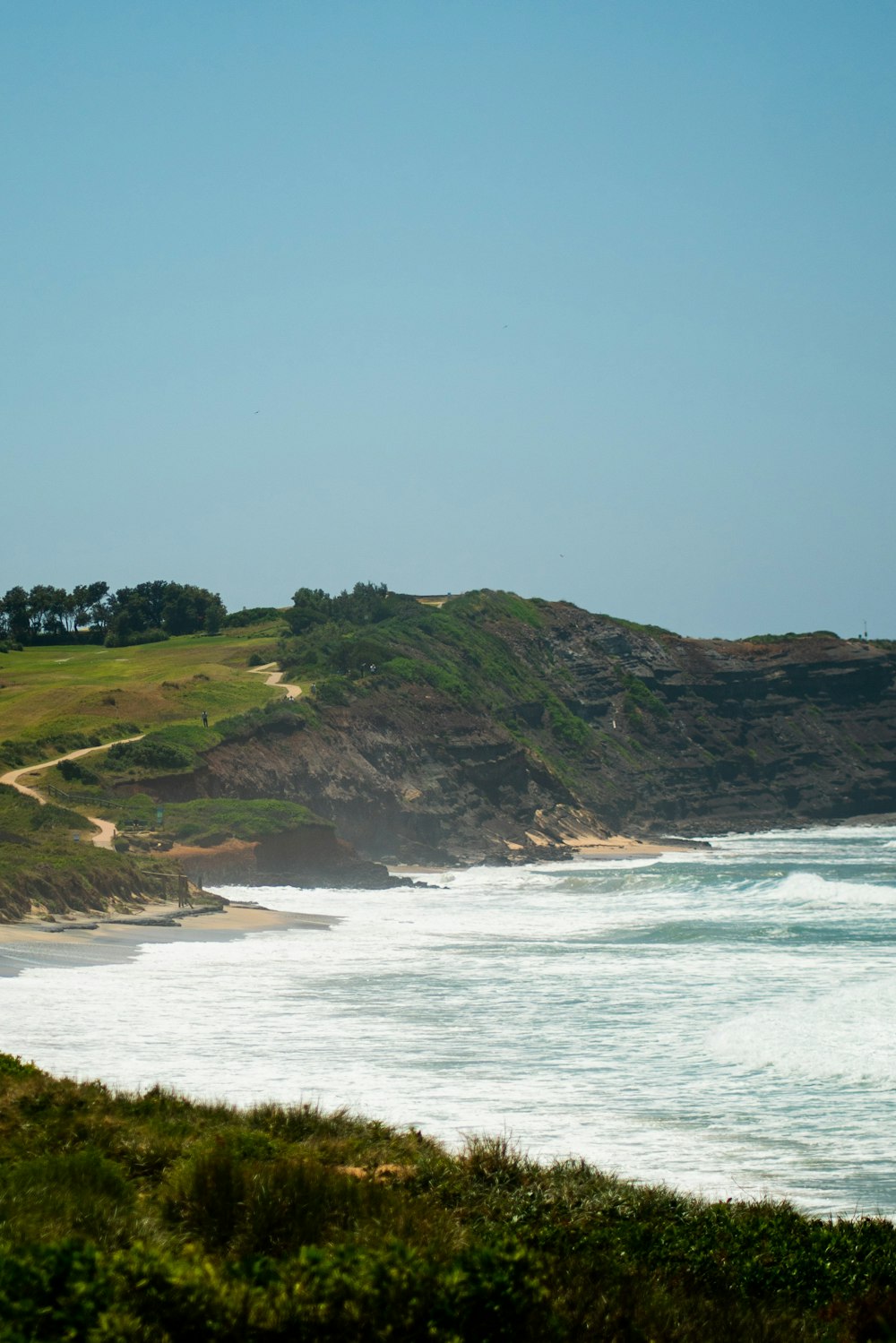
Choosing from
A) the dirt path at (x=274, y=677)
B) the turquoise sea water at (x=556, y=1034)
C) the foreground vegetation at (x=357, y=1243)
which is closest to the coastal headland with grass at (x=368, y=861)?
the foreground vegetation at (x=357, y=1243)

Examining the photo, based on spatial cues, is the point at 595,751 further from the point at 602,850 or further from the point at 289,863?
the point at 289,863

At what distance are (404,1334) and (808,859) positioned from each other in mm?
70472

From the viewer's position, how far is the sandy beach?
29297mm

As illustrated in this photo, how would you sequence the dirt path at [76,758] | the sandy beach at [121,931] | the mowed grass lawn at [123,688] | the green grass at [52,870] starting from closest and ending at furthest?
the sandy beach at [121,931] < the green grass at [52,870] < the dirt path at [76,758] < the mowed grass lawn at [123,688]

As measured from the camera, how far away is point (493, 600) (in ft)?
418

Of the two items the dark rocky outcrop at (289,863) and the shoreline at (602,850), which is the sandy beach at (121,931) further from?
the shoreline at (602,850)

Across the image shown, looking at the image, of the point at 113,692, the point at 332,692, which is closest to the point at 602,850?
the point at 332,692

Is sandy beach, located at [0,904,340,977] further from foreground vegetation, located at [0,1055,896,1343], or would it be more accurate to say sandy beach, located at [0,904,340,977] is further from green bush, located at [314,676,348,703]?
green bush, located at [314,676,348,703]

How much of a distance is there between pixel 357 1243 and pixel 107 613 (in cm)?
12093

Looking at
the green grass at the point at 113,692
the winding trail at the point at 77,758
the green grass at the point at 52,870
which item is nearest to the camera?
the green grass at the point at 52,870

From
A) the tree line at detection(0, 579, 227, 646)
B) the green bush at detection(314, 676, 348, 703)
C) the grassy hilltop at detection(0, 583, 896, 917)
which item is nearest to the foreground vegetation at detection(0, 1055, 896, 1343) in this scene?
the grassy hilltop at detection(0, 583, 896, 917)

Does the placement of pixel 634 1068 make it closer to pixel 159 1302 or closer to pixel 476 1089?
pixel 476 1089

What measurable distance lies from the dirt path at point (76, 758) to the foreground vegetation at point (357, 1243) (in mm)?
38694

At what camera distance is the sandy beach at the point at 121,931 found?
96.1 feet
